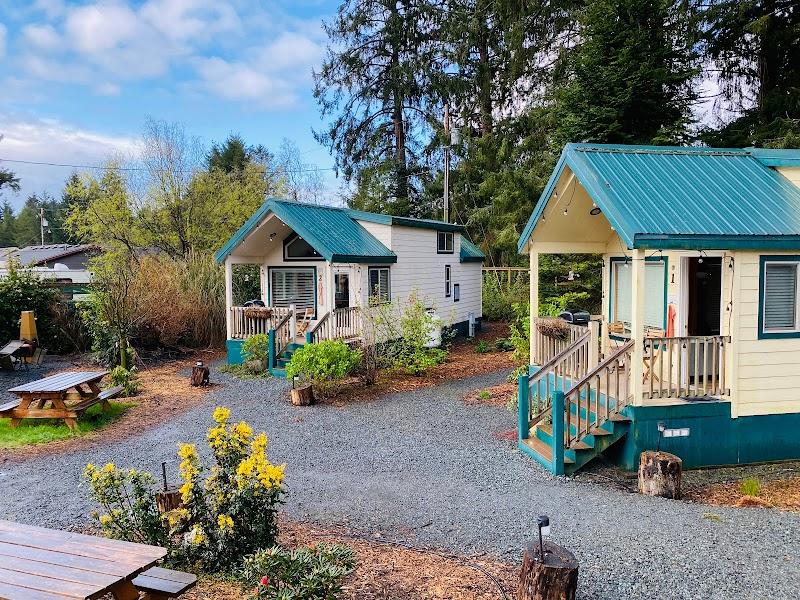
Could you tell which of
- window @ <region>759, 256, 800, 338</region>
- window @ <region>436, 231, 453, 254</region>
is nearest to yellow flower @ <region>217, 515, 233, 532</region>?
window @ <region>759, 256, 800, 338</region>

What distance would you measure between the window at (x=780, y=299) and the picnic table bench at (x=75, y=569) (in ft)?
24.5

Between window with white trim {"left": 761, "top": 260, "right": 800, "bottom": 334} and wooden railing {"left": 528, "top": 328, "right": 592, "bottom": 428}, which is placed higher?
window with white trim {"left": 761, "top": 260, "right": 800, "bottom": 334}

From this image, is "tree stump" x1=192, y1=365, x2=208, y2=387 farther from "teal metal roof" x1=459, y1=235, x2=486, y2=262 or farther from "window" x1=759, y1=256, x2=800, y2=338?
"window" x1=759, y1=256, x2=800, y2=338

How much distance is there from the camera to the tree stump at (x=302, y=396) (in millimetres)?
10539

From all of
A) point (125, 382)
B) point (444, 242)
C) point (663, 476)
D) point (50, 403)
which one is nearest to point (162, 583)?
point (663, 476)

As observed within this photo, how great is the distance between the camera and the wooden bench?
3.20 metres

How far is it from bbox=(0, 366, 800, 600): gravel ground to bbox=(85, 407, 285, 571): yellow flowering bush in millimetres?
1404

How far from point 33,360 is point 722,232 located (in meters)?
16.3

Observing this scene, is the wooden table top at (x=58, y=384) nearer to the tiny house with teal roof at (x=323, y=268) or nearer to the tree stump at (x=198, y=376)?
the tree stump at (x=198, y=376)

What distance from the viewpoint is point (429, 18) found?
80.7 feet

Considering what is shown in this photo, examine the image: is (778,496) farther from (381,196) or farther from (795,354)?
(381,196)

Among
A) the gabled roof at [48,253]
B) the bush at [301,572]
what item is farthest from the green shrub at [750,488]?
the gabled roof at [48,253]

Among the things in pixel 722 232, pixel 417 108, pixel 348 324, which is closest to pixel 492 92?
pixel 417 108

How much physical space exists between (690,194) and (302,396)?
7.60 metres
